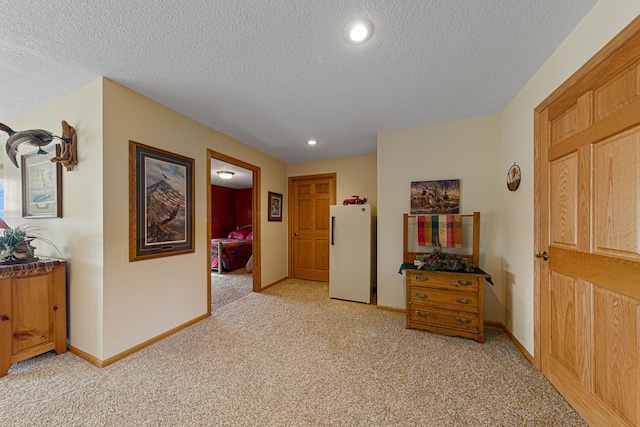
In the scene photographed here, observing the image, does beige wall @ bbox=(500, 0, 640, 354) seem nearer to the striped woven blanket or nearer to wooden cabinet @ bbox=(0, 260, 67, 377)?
the striped woven blanket

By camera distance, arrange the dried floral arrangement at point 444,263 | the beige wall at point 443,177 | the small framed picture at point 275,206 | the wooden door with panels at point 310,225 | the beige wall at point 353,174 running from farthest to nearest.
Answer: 1. the wooden door with panels at point 310,225
2. the small framed picture at point 275,206
3. the beige wall at point 353,174
4. the beige wall at point 443,177
5. the dried floral arrangement at point 444,263

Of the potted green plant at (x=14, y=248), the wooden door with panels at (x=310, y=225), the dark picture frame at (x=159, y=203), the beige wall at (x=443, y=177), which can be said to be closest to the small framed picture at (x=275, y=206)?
the wooden door with panels at (x=310, y=225)

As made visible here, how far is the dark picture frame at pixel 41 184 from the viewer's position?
84.2 inches

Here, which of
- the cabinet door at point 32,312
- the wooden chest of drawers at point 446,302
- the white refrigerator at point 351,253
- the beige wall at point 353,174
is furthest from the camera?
the beige wall at point 353,174

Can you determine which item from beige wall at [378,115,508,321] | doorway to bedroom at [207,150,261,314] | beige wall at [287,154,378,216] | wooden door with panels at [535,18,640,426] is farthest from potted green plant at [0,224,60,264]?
wooden door with panels at [535,18,640,426]

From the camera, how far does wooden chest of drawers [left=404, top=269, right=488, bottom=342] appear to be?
7.41ft

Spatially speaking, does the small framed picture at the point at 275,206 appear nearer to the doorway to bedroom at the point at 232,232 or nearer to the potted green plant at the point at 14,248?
the doorway to bedroom at the point at 232,232

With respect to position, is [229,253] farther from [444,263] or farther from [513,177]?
[513,177]

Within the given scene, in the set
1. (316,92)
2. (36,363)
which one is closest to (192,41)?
(316,92)

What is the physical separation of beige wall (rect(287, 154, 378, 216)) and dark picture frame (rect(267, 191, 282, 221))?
0.81 m

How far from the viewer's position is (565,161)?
1571 mm

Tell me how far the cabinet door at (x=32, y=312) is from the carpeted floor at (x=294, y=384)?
21 cm

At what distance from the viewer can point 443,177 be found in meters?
2.83

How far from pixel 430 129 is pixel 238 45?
7.76ft
